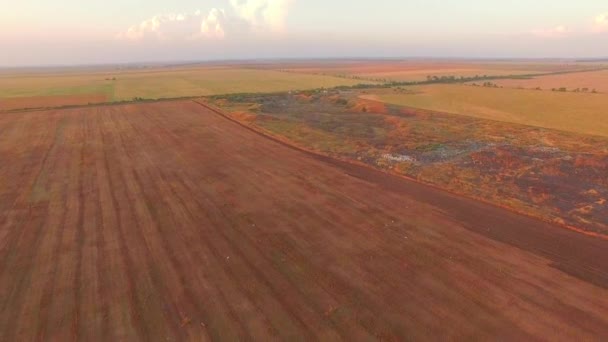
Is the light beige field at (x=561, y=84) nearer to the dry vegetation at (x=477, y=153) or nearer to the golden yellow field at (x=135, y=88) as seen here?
the golden yellow field at (x=135, y=88)

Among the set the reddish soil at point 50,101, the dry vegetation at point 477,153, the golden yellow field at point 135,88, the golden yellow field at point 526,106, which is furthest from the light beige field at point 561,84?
the reddish soil at point 50,101

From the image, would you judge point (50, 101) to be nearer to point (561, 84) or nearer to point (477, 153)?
point (477, 153)

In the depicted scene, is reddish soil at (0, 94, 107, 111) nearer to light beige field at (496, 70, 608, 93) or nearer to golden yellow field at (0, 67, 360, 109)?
golden yellow field at (0, 67, 360, 109)

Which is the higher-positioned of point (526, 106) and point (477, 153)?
point (526, 106)

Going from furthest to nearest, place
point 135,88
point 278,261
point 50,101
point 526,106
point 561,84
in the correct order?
point 135,88
point 561,84
point 50,101
point 526,106
point 278,261

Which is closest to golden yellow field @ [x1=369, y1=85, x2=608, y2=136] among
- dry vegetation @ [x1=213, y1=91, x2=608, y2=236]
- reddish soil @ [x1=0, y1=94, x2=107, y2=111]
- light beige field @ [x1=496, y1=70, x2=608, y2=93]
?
dry vegetation @ [x1=213, y1=91, x2=608, y2=236]

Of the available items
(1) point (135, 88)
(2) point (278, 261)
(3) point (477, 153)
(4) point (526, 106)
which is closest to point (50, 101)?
(1) point (135, 88)

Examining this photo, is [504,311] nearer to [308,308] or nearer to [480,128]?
A: [308,308]

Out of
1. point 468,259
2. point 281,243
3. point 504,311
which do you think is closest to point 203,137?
point 281,243
